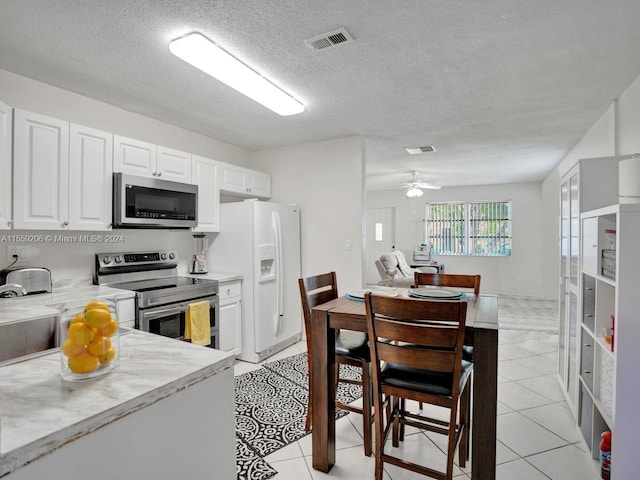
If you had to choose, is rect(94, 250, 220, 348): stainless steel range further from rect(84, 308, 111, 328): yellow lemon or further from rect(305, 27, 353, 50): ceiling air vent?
rect(305, 27, 353, 50): ceiling air vent

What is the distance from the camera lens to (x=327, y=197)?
13.4 feet

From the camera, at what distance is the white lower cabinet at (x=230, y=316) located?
335 centimetres

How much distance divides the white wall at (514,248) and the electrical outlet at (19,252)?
7.31 m

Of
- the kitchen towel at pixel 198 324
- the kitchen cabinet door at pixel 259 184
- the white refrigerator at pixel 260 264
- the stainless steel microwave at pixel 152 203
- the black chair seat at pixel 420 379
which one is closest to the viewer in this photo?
the black chair seat at pixel 420 379

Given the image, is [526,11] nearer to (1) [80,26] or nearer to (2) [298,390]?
(1) [80,26]

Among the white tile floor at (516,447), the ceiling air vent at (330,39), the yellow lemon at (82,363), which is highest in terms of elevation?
the ceiling air vent at (330,39)

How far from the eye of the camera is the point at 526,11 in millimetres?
1771

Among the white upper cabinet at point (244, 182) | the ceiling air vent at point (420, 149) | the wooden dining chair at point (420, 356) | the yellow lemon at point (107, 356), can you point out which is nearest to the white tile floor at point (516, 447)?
the wooden dining chair at point (420, 356)

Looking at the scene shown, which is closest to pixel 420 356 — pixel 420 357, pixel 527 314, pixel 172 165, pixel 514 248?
pixel 420 357

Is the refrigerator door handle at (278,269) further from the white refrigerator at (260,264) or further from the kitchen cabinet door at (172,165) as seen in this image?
the kitchen cabinet door at (172,165)

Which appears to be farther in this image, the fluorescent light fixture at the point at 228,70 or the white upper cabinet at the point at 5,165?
the white upper cabinet at the point at 5,165

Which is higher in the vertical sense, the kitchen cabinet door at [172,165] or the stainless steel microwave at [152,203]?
the kitchen cabinet door at [172,165]

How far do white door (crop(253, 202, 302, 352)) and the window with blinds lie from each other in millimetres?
4982

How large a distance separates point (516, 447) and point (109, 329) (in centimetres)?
232
